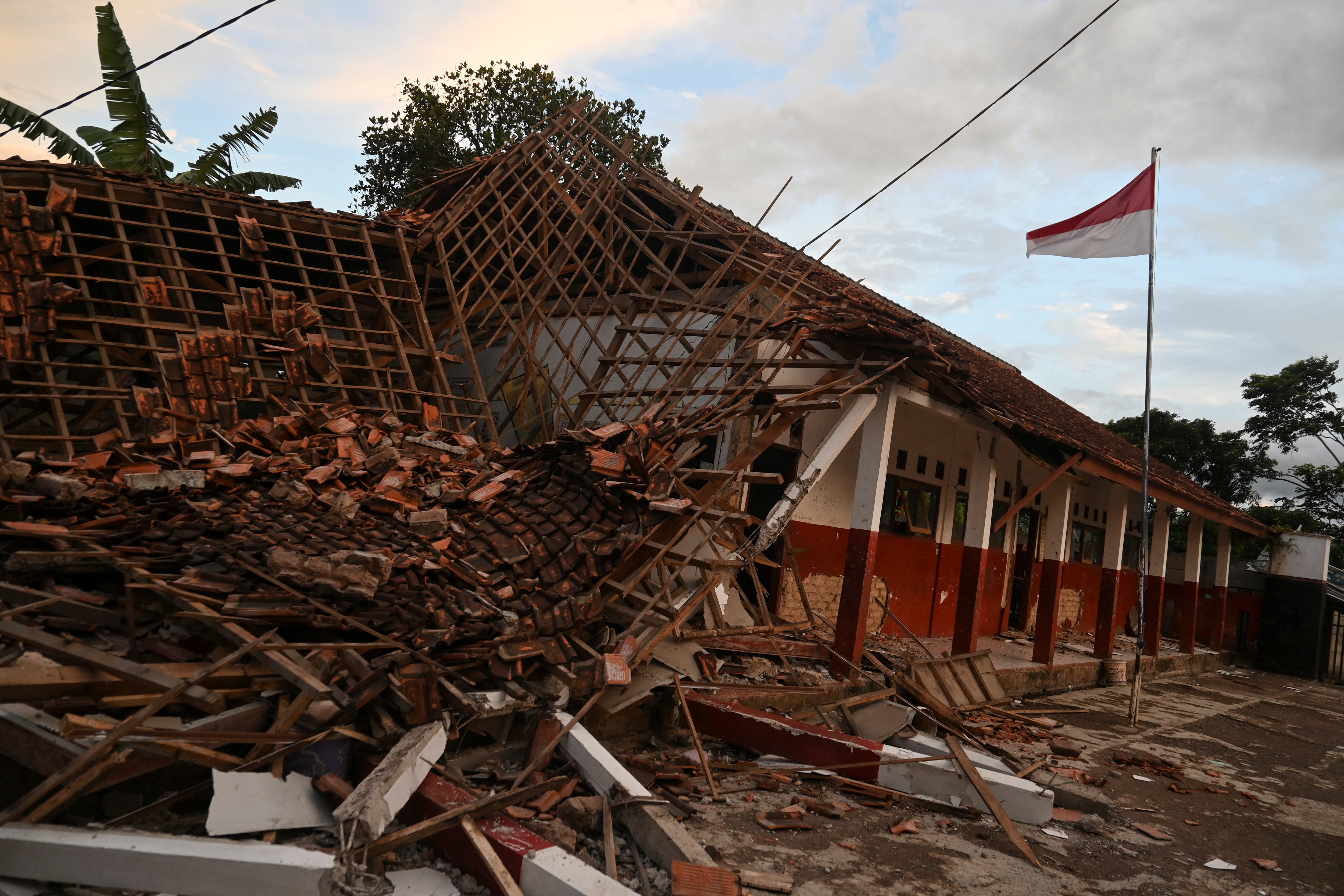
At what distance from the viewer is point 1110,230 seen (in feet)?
36.8

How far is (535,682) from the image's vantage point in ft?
18.6

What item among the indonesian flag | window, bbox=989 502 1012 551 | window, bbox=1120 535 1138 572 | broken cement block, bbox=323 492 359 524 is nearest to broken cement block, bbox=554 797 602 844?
broken cement block, bbox=323 492 359 524

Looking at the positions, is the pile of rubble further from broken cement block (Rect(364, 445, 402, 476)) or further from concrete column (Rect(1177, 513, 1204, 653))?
concrete column (Rect(1177, 513, 1204, 653))

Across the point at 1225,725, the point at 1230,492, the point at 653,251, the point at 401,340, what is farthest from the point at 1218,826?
the point at 1230,492

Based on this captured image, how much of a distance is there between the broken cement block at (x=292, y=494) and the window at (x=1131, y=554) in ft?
68.0

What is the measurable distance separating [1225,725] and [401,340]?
12945 millimetres

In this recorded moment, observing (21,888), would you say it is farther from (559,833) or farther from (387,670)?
(559,833)

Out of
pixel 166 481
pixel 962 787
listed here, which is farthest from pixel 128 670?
pixel 962 787

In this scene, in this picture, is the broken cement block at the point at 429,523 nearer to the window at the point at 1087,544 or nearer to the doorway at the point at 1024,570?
the doorway at the point at 1024,570

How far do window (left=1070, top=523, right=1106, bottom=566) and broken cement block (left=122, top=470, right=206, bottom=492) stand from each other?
707 inches

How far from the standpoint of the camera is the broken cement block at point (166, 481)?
664 cm

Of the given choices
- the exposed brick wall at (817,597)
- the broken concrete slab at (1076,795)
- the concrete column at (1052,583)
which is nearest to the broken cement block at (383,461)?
the exposed brick wall at (817,597)

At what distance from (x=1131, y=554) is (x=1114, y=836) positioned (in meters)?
17.8

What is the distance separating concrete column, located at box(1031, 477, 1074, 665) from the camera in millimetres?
12969
